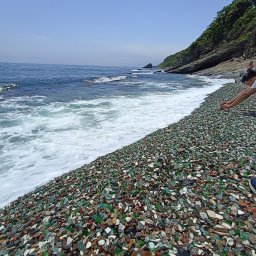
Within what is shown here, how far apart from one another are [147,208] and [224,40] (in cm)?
10026

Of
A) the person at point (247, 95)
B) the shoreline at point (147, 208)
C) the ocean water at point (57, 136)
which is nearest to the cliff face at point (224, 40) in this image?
the ocean water at point (57, 136)

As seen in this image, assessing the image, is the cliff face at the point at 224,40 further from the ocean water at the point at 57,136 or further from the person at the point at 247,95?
the person at the point at 247,95

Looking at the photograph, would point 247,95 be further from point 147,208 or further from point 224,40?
point 224,40

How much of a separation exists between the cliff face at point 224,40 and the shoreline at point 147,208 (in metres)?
76.2

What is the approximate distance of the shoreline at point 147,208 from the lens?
16.1 ft

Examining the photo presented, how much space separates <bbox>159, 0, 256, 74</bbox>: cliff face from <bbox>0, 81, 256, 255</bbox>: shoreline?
76210 millimetres

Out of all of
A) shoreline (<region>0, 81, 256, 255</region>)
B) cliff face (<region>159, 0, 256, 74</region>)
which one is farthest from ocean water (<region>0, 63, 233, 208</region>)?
cliff face (<region>159, 0, 256, 74</region>)

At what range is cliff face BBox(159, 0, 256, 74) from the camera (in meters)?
83.8

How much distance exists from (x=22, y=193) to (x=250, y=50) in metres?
76.4

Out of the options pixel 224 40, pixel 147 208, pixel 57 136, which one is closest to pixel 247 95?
pixel 147 208

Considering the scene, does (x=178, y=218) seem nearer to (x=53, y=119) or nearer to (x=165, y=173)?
(x=165, y=173)

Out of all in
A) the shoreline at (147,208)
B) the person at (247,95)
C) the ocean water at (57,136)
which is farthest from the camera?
the ocean water at (57,136)

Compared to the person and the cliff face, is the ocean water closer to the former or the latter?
the person

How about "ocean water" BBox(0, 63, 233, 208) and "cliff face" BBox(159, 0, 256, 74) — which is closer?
"ocean water" BBox(0, 63, 233, 208)
